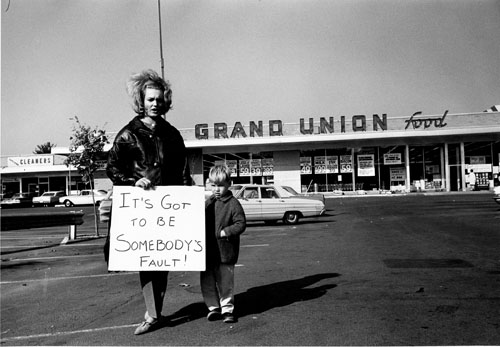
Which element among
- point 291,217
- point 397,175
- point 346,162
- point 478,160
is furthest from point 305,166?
point 291,217

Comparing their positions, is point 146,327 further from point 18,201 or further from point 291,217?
point 18,201

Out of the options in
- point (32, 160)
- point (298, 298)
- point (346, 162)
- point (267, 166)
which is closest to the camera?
point (298, 298)

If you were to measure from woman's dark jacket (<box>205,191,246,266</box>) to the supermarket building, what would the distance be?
34770 mm

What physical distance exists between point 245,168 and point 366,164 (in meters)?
10.9

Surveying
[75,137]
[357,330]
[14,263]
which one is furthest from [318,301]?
[75,137]

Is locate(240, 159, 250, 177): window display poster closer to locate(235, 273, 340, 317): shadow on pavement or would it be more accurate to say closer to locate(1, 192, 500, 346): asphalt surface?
locate(1, 192, 500, 346): asphalt surface

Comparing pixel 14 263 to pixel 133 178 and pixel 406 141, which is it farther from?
pixel 406 141

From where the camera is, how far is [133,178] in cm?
431

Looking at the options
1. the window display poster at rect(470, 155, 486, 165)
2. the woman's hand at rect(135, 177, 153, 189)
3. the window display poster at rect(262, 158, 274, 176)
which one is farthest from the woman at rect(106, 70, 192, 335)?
the window display poster at rect(470, 155, 486, 165)

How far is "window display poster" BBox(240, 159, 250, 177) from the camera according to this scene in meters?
43.1

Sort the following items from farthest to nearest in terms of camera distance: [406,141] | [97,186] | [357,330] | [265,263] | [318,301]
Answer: [97,186] < [406,141] < [265,263] < [318,301] < [357,330]

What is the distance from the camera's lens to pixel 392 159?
41469 millimetres

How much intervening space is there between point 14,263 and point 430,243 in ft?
28.9

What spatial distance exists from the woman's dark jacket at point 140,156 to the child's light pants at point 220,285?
3.17 feet
